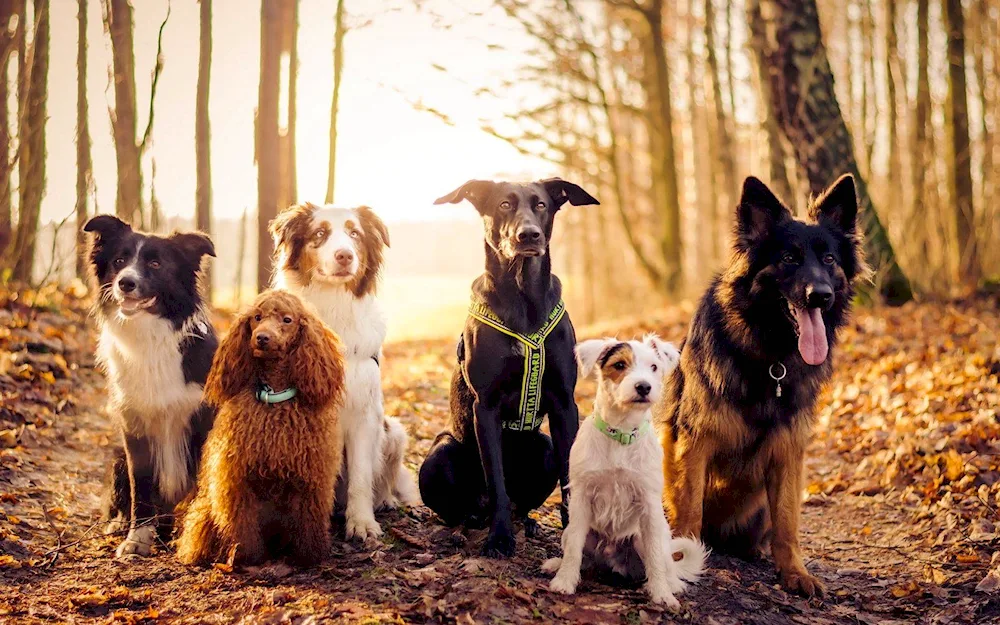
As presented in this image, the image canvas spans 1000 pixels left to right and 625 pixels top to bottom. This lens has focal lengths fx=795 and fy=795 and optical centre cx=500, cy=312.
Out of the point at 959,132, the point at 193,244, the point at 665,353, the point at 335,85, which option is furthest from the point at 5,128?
the point at 959,132

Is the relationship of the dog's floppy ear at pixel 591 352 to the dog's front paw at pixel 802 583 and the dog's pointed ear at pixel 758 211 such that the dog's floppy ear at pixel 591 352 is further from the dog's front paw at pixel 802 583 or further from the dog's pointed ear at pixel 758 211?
the dog's front paw at pixel 802 583

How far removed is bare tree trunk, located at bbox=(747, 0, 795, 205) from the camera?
9.69 m

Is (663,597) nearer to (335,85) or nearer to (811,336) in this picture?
(811,336)

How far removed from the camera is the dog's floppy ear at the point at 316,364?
402 cm

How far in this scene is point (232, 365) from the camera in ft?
13.2

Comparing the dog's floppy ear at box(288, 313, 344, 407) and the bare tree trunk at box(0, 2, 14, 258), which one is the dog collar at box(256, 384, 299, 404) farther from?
the bare tree trunk at box(0, 2, 14, 258)

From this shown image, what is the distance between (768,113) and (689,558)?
713cm

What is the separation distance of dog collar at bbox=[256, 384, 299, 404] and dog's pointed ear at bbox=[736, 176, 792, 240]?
2.58 meters

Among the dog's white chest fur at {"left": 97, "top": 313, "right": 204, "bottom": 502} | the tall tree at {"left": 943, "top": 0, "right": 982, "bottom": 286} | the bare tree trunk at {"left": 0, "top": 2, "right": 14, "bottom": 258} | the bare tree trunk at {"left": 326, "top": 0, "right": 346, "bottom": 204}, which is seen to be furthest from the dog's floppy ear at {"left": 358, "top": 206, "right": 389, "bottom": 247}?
the tall tree at {"left": 943, "top": 0, "right": 982, "bottom": 286}

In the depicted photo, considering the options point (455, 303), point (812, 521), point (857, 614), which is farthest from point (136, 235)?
point (455, 303)

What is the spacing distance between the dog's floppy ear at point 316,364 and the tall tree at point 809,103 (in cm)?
719

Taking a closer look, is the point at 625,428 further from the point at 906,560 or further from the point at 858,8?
the point at 858,8

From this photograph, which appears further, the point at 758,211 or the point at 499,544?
the point at 758,211

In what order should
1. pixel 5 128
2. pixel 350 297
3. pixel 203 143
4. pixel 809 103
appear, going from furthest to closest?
pixel 203 143, pixel 5 128, pixel 809 103, pixel 350 297
